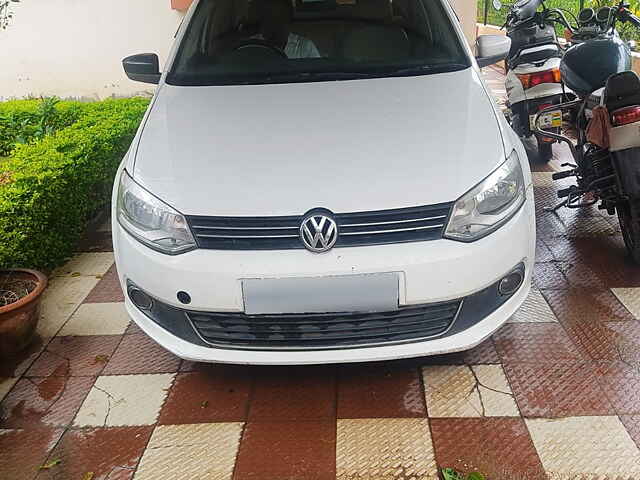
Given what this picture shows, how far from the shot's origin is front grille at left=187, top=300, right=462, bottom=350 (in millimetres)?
2271

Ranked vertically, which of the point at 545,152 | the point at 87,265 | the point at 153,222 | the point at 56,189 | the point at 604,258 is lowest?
the point at 545,152

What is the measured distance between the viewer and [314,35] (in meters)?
3.40

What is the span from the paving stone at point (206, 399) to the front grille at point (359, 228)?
2.47 feet

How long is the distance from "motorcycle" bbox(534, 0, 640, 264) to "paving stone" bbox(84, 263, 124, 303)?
275cm

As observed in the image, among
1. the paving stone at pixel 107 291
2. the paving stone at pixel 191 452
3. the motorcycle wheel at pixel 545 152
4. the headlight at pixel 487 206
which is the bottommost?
the motorcycle wheel at pixel 545 152

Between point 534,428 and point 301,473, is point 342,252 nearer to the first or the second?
point 301,473

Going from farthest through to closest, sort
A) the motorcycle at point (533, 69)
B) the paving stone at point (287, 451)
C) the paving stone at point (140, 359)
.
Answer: the motorcycle at point (533, 69) < the paving stone at point (140, 359) < the paving stone at point (287, 451)

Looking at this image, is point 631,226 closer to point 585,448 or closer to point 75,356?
point 585,448

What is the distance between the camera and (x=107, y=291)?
11.9ft

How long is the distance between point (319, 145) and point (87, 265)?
84.8 inches

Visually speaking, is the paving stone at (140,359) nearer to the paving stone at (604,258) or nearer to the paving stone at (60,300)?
the paving stone at (60,300)

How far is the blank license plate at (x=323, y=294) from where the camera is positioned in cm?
217

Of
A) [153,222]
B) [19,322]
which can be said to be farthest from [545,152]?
[19,322]

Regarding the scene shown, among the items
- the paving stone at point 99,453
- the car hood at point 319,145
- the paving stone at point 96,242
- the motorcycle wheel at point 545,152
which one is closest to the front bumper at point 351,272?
the car hood at point 319,145
